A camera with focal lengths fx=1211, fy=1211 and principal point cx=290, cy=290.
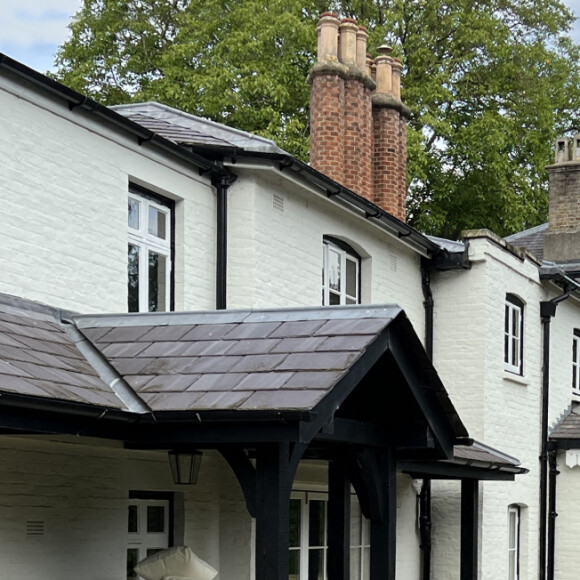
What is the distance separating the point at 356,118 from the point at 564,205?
7115 millimetres

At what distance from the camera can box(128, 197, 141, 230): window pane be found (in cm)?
1223

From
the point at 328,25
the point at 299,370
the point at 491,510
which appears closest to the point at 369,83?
the point at 328,25

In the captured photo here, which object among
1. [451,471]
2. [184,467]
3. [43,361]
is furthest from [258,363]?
[451,471]

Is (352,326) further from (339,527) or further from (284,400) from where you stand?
(339,527)

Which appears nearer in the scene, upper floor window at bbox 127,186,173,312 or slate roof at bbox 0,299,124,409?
slate roof at bbox 0,299,124,409

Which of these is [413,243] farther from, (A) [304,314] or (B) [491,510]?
(A) [304,314]

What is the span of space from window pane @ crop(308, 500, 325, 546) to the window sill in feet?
13.8

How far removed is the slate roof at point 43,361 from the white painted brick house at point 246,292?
7 cm

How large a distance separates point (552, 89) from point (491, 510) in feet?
50.9

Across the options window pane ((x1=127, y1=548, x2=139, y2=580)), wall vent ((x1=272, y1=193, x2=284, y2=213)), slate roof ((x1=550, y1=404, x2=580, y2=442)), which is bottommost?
window pane ((x1=127, y1=548, x2=139, y2=580))

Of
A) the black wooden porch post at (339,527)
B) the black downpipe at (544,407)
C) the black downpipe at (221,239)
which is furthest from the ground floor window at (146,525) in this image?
the black downpipe at (544,407)

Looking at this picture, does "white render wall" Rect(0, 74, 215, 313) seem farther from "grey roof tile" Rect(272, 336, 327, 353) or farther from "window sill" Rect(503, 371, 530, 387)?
"window sill" Rect(503, 371, 530, 387)

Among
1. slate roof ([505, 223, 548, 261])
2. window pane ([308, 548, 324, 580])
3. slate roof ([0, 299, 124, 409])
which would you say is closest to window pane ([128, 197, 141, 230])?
slate roof ([0, 299, 124, 409])

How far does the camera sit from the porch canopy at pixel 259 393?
8320 millimetres
